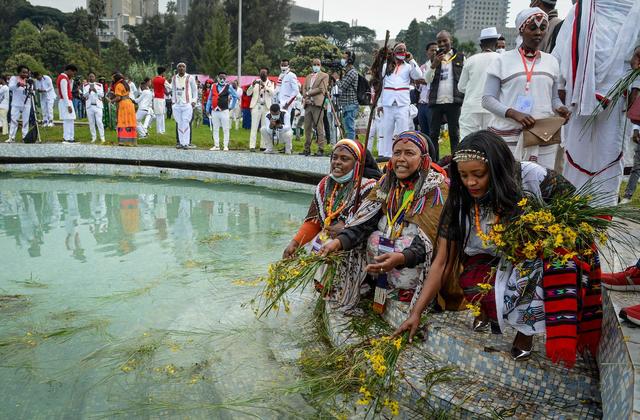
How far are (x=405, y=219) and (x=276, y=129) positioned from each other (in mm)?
8086

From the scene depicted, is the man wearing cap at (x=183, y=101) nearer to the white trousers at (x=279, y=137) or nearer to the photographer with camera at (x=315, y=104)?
the white trousers at (x=279, y=137)

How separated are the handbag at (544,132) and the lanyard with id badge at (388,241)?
1.09 m

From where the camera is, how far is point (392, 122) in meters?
7.66

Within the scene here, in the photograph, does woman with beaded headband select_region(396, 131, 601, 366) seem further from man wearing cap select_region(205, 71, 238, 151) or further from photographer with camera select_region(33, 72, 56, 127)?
photographer with camera select_region(33, 72, 56, 127)

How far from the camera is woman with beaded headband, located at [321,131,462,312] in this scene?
3.00 m

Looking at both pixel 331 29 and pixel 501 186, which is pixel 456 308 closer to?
pixel 501 186

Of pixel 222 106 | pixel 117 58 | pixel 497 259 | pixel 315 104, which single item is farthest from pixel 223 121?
pixel 117 58

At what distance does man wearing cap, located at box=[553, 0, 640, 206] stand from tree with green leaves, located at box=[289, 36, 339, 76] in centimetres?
3546

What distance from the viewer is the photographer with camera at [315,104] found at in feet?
32.2

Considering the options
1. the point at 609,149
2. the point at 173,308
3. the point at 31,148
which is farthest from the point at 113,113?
the point at 609,149

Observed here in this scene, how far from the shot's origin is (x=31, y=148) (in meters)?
11.3

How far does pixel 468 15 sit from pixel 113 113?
372 ft

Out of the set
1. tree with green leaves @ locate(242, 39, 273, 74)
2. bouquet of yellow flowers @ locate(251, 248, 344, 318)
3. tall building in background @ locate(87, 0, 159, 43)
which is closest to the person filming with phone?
bouquet of yellow flowers @ locate(251, 248, 344, 318)

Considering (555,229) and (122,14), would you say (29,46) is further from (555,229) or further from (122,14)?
(122,14)
